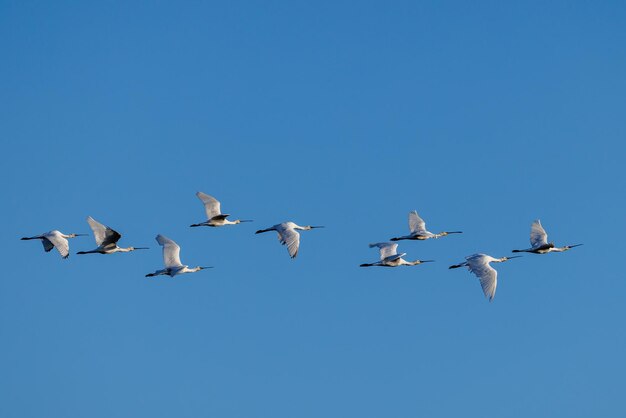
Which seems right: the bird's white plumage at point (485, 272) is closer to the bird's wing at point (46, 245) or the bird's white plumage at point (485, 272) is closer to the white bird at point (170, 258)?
the white bird at point (170, 258)

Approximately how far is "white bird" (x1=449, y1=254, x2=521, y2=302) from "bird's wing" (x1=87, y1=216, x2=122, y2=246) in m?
17.5

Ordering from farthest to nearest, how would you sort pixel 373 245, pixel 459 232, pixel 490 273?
pixel 459 232, pixel 373 245, pixel 490 273

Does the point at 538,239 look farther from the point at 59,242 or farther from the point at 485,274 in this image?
the point at 59,242

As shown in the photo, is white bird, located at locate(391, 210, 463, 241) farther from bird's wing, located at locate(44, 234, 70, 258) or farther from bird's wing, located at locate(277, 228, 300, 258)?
bird's wing, located at locate(44, 234, 70, 258)

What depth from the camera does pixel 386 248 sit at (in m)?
76.4

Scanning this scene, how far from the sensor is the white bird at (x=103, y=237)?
69625mm

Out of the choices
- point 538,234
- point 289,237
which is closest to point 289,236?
point 289,237

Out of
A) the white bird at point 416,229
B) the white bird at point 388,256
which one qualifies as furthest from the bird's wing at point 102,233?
the white bird at point 416,229

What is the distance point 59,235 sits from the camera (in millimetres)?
73250

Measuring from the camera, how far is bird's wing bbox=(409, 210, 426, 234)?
7769 cm

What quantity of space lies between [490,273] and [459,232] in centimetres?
1913

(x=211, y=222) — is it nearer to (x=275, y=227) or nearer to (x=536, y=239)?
(x=275, y=227)

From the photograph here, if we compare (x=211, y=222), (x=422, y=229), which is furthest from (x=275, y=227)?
(x=422, y=229)

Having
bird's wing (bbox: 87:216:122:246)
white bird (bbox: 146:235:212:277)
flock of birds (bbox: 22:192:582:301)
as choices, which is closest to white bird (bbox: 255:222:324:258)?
flock of birds (bbox: 22:192:582:301)
